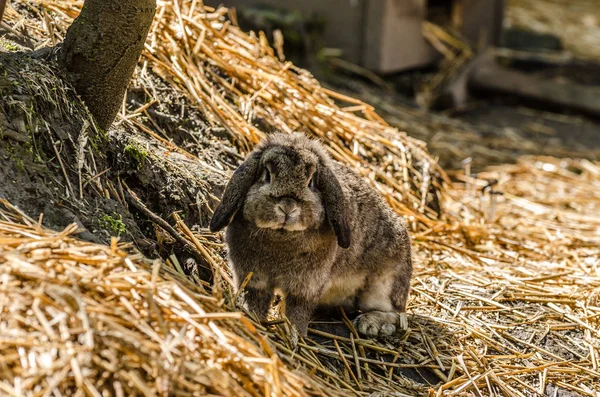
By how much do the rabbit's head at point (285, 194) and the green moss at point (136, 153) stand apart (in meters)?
0.70

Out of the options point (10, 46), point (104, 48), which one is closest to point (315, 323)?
point (104, 48)

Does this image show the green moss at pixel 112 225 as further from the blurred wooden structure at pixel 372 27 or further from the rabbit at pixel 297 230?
the blurred wooden structure at pixel 372 27

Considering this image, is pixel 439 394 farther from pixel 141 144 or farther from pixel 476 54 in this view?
pixel 476 54

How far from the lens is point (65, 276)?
2.76 meters

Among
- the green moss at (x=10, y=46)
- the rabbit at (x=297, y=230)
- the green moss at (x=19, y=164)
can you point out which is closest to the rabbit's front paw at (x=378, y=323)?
the rabbit at (x=297, y=230)

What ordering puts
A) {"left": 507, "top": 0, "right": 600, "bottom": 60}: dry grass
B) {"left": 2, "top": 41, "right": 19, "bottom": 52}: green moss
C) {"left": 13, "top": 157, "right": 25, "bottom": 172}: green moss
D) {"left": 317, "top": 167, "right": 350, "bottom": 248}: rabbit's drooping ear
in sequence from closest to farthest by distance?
{"left": 13, "top": 157, "right": 25, "bottom": 172}: green moss → {"left": 317, "top": 167, "right": 350, "bottom": 248}: rabbit's drooping ear → {"left": 2, "top": 41, "right": 19, "bottom": 52}: green moss → {"left": 507, "top": 0, "right": 600, "bottom": 60}: dry grass

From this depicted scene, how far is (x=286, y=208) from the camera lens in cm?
334

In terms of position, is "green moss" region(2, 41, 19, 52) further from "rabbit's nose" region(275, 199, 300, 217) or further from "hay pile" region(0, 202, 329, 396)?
"rabbit's nose" region(275, 199, 300, 217)

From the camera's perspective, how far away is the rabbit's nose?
334 cm

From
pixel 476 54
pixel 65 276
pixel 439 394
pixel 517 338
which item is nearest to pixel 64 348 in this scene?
pixel 65 276

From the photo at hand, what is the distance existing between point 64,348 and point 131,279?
0.40 m

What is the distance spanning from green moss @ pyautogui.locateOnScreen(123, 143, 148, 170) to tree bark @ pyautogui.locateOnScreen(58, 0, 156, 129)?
20 centimetres

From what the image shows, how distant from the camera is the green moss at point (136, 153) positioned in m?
→ 3.98

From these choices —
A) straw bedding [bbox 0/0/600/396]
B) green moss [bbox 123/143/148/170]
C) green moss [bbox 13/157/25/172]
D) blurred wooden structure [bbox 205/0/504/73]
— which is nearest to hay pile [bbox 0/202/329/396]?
straw bedding [bbox 0/0/600/396]
